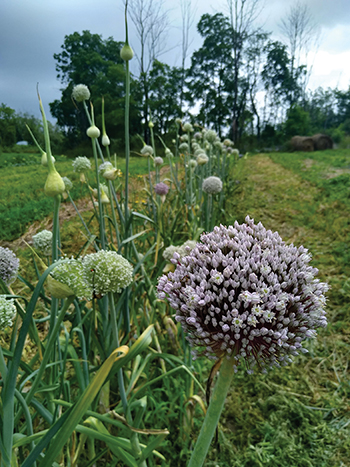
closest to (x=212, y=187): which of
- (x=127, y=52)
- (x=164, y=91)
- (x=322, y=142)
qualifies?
(x=127, y=52)

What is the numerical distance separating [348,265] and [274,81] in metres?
19.6

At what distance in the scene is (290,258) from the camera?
48 cm

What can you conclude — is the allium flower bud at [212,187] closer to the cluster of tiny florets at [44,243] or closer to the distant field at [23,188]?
the distant field at [23,188]

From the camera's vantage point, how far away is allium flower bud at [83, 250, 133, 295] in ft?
1.73

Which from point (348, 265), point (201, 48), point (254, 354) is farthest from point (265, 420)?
point (201, 48)

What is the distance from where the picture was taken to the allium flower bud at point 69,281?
1.53ft

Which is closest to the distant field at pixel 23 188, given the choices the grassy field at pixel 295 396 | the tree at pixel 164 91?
the grassy field at pixel 295 396

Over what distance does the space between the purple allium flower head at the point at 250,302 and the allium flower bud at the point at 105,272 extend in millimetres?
117

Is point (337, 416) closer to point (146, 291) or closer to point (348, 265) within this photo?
point (146, 291)

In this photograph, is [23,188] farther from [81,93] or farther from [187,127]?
[187,127]

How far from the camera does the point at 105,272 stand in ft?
1.85

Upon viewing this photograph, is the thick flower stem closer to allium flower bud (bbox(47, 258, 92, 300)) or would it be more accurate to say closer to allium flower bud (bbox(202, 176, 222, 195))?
allium flower bud (bbox(47, 258, 92, 300))

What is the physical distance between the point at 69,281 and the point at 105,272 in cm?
9

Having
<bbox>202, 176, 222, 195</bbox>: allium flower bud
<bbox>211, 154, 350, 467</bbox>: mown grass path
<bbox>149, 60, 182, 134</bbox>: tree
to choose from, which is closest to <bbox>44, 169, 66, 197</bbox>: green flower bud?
<bbox>211, 154, 350, 467</bbox>: mown grass path
